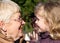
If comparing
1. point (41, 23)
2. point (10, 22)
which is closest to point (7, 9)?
point (10, 22)

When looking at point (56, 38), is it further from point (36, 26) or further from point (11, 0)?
point (11, 0)

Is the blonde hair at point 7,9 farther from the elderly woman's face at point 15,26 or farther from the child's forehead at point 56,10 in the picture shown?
the child's forehead at point 56,10

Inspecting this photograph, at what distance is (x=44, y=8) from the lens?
2.46m

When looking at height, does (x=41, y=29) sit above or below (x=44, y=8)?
below

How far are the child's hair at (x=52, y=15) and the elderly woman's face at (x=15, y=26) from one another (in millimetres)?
142

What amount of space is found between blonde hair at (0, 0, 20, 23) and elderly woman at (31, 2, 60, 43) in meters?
0.16

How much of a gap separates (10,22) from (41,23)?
230 millimetres

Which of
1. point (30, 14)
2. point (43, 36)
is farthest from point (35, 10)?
point (43, 36)

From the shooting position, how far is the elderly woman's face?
2475mm

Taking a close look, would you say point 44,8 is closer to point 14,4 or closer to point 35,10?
point 35,10

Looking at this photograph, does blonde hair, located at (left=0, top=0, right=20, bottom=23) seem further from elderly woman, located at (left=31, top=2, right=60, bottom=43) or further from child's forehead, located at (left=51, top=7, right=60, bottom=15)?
child's forehead, located at (left=51, top=7, right=60, bottom=15)

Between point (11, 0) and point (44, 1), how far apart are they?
26 centimetres

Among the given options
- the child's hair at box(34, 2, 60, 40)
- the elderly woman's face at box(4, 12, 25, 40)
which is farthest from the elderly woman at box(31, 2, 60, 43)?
the elderly woman's face at box(4, 12, 25, 40)

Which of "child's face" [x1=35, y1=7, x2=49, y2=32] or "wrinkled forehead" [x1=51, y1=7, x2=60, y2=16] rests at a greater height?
"wrinkled forehead" [x1=51, y1=7, x2=60, y2=16]
